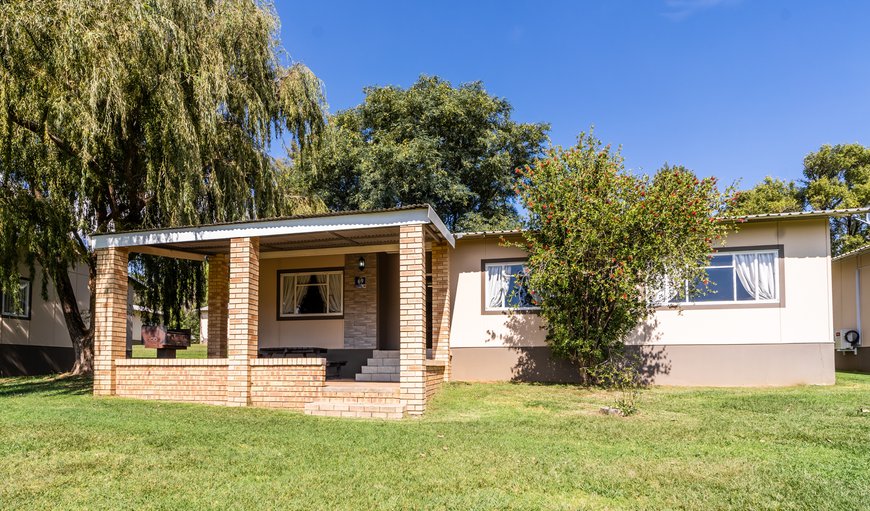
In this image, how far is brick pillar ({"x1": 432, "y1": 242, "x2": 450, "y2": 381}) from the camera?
40.4ft

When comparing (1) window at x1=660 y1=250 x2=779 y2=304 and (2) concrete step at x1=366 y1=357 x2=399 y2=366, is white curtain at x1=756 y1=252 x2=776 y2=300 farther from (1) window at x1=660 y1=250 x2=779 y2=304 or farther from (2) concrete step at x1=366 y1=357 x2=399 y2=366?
(2) concrete step at x1=366 y1=357 x2=399 y2=366

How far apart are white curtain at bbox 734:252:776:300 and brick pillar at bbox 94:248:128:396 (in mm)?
10320

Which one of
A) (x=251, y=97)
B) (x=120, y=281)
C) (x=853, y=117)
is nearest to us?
(x=120, y=281)

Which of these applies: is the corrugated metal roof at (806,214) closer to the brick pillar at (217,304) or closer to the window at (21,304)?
the brick pillar at (217,304)

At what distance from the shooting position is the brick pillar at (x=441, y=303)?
1231 cm

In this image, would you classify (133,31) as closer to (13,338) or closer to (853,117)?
(13,338)

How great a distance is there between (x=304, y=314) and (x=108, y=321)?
175 inches

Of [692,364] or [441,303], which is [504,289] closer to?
[441,303]

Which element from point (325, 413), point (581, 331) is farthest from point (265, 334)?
point (581, 331)

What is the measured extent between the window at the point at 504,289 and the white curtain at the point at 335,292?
326 cm

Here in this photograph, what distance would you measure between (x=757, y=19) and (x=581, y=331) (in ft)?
29.2

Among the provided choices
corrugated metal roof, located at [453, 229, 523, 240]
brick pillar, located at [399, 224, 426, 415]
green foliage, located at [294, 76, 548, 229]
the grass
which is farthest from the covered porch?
green foliage, located at [294, 76, 548, 229]

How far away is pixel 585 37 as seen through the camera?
63.8 feet

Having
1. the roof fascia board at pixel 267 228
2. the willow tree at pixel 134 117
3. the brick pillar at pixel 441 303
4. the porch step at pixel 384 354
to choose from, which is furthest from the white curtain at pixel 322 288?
the roof fascia board at pixel 267 228
